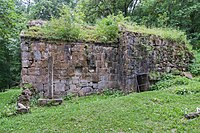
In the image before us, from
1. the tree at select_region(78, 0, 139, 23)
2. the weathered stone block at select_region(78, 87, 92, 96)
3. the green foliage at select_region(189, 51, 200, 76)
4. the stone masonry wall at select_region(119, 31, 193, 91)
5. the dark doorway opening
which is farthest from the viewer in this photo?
the tree at select_region(78, 0, 139, 23)

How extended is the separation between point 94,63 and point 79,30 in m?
1.27

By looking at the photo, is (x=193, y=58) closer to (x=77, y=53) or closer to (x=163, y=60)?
(x=163, y=60)

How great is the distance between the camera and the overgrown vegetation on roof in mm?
7133

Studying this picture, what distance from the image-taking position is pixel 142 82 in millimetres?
7809

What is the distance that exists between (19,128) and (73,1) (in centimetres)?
1612

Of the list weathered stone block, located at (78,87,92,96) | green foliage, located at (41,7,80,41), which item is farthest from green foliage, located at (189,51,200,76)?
green foliage, located at (41,7,80,41)

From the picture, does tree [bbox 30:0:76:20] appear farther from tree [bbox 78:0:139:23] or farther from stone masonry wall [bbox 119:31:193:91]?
stone masonry wall [bbox 119:31:193:91]

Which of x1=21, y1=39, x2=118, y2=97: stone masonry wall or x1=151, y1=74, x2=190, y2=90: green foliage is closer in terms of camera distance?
x1=21, y1=39, x2=118, y2=97: stone masonry wall

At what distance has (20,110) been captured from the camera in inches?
210

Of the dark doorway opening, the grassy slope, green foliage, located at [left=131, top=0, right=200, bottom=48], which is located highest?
green foliage, located at [left=131, top=0, right=200, bottom=48]

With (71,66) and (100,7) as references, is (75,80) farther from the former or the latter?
(100,7)

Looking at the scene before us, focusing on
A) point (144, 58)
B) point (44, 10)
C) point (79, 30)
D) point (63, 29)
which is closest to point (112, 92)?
point (144, 58)

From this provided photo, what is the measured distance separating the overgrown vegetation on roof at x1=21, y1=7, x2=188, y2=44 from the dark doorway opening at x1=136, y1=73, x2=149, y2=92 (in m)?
1.62

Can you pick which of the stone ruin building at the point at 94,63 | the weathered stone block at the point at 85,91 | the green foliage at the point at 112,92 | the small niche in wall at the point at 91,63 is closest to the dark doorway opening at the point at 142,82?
the stone ruin building at the point at 94,63
